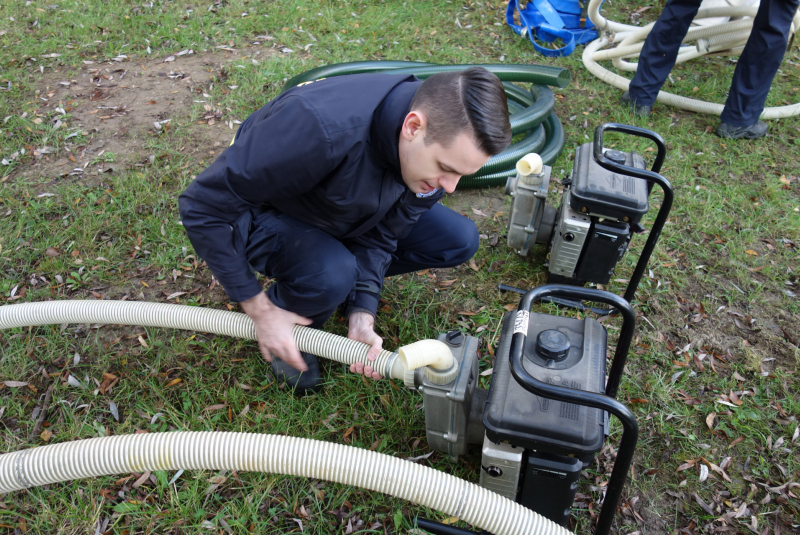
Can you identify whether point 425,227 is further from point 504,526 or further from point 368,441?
point 504,526

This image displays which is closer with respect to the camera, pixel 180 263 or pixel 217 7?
pixel 180 263

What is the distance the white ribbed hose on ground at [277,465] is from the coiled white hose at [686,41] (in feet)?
14.1

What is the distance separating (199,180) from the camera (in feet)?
5.90

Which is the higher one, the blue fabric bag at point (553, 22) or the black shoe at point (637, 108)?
the blue fabric bag at point (553, 22)

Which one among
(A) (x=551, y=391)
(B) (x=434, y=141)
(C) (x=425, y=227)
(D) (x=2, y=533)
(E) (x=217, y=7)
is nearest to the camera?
(A) (x=551, y=391)

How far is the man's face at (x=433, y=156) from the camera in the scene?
1754 mm

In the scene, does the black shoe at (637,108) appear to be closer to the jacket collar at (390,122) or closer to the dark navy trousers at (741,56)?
the dark navy trousers at (741,56)

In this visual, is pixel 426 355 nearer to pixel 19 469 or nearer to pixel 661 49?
pixel 19 469

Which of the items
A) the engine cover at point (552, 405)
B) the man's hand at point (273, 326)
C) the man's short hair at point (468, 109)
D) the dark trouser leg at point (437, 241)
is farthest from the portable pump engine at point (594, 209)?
the man's hand at point (273, 326)

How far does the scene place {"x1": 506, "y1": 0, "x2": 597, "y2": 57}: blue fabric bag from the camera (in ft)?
18.1

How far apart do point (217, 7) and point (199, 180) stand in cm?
510

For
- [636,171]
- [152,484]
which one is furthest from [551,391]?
[152,484]

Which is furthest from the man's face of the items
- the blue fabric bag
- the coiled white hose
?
the blue fabric bag

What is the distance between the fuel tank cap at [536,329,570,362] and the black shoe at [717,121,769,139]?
3.71m
